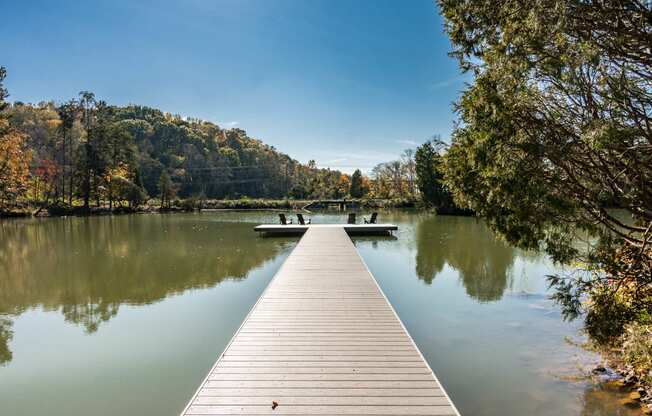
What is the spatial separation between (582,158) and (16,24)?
20554 mm

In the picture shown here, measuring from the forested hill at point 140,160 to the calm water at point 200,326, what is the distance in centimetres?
2441

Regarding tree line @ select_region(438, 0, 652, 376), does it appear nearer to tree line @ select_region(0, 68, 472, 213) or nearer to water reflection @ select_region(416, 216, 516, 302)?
tree line @ select_region(0, 68, 472, 213)

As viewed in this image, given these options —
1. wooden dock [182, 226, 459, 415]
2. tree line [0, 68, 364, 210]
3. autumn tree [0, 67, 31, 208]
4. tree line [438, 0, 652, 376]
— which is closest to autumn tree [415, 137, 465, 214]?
tree line [0, 68, 364, 210]

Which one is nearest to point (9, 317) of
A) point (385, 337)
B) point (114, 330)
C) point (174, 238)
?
point (114, 330)

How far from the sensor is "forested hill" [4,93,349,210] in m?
37.7

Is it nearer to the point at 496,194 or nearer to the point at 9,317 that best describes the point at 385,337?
the point at 496,194

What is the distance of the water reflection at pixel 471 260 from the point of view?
892 centimetres

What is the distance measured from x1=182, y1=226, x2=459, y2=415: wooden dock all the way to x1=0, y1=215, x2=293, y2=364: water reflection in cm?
327

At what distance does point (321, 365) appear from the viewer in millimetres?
3844

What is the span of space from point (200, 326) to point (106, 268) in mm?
6136

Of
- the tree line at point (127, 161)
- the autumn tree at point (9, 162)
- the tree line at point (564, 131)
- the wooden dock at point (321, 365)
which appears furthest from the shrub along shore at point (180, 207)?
the wooden dock at point (321, 365)

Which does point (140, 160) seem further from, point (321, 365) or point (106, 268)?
point (321, 365)

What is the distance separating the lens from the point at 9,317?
22.7ft

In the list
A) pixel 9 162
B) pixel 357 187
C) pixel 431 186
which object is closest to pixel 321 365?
pixel 431 186
